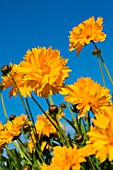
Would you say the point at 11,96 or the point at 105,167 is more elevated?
the point at 11,96

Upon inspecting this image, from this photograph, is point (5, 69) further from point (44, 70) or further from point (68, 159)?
point (68, 159)

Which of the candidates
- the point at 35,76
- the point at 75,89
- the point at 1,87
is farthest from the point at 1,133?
the point at 75,89

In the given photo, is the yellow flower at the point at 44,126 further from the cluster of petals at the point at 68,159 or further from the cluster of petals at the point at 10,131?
the cluster of petals at the point at 68,159

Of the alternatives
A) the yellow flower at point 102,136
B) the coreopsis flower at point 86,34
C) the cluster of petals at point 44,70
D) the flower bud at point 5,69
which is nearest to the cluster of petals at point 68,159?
the yellow flower at point 102,136

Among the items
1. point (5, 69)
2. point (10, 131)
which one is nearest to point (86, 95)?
point (5, 69)

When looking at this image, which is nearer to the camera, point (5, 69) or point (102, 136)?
point (102, 136)

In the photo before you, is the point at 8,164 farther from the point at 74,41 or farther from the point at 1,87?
the point at 74,41
